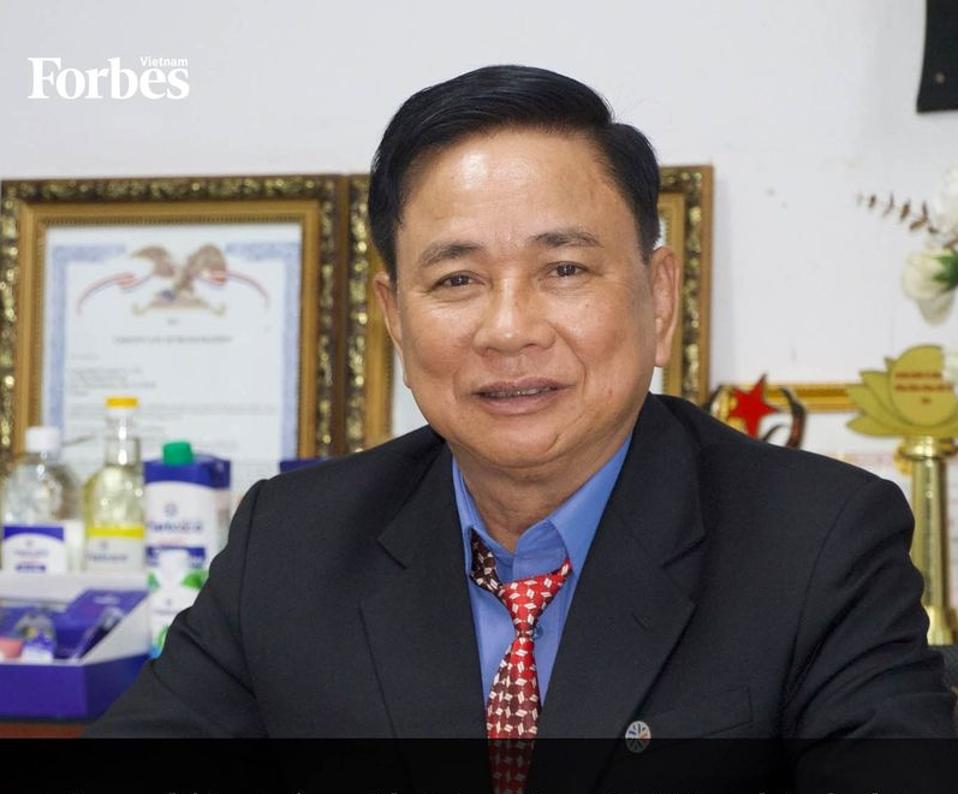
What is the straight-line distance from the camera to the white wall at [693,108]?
197 cm

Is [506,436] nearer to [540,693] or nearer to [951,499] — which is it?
[540,693]

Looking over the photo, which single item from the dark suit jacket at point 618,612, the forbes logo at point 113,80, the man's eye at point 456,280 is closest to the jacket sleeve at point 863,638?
the dark suit jacket at point 618,612

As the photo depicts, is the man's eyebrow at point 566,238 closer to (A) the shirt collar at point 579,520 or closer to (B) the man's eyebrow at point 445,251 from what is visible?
(B) the man's eyebrow at point 445,251

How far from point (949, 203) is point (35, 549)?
1262 millimetres

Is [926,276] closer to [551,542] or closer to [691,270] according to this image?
[691,270]

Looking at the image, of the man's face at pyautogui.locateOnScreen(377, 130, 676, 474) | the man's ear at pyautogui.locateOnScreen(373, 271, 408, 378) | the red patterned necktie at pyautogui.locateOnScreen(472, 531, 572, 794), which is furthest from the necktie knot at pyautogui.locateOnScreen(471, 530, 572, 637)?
the man's ear at pyautogui.locateOnScreen(373, 271, 408, 378)

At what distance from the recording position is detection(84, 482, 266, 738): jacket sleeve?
1.36 meters

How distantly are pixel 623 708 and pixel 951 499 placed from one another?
0.92m

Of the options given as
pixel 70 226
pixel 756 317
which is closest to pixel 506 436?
pixel 756 317

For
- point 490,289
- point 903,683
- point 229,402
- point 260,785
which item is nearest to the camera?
point 903,683

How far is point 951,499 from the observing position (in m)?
1.94

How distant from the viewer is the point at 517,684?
1273 mm

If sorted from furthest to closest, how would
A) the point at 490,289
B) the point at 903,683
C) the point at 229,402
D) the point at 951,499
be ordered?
the point at 229,402 → the point at 951,499 → the point at 490,289 → the point at 903,683

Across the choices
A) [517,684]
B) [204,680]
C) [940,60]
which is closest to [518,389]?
[517,684]
